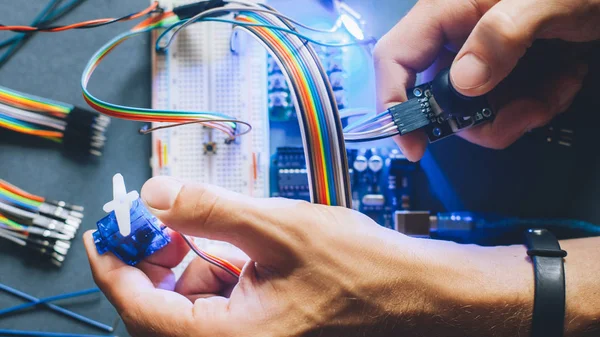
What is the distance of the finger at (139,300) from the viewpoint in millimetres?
917

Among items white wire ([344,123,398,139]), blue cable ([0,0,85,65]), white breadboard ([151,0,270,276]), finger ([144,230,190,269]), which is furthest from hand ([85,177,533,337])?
blue cable ([0,0,85,65])

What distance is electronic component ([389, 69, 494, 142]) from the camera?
3.74ft

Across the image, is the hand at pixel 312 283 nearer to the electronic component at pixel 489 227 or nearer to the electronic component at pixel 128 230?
the electronic component at pixel 128 230

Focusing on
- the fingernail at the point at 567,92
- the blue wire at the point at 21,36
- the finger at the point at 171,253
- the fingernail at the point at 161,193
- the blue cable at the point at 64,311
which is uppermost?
the blue wire at the point at 21,36

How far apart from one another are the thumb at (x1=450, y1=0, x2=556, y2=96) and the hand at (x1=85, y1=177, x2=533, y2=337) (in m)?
0.43

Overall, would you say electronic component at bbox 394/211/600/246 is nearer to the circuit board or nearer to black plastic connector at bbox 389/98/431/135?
the circuit board

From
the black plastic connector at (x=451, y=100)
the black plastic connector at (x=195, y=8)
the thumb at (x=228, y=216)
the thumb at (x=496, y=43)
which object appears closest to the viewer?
the thumb at (x=228, y=216)

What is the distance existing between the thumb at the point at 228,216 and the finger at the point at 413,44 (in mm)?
548

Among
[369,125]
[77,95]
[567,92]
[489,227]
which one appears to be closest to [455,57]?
[369,125]

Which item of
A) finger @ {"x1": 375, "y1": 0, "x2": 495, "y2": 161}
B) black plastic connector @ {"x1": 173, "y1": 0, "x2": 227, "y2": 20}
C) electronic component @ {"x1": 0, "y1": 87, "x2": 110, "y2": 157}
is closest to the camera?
finger @ {"x1": 375, "y1": 0, "x2": 495, "y2": 161}

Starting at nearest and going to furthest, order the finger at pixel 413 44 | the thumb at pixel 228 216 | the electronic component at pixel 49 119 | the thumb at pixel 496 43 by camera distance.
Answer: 1. the thumb at pixel 228 216
2. the thumb at pixel 496 43
3. the finger at pixel 413 44
4. the electronic component at pixel 49 119

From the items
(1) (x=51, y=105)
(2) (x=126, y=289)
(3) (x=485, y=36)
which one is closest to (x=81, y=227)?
(1) (x=51, y=105)

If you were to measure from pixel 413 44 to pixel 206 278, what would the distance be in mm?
926

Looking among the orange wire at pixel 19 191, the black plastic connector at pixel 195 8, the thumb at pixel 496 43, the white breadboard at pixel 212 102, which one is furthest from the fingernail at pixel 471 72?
the orange wire at pixel 19 191
